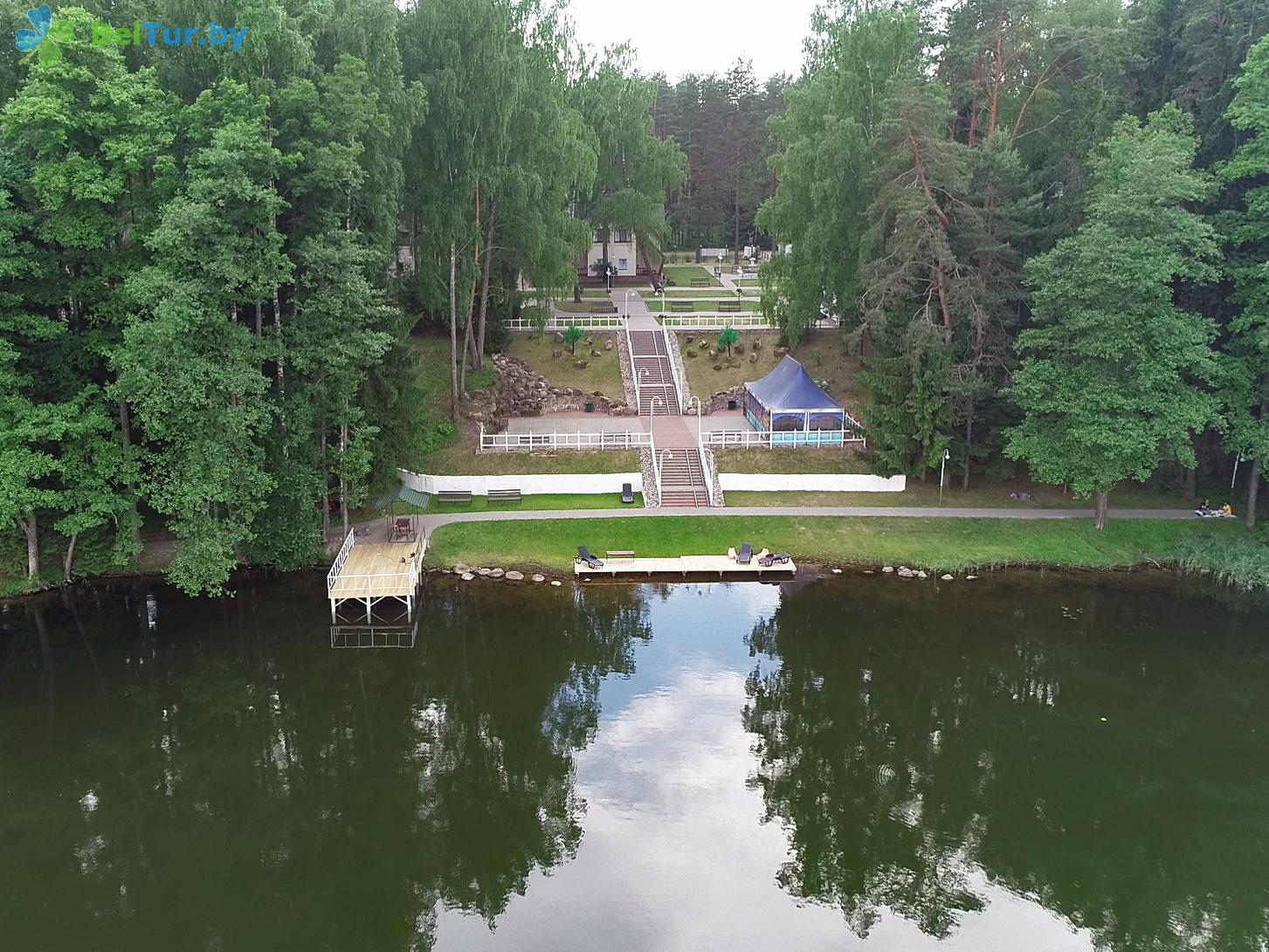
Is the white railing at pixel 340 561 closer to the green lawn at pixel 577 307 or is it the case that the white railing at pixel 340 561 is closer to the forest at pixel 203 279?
the forest at pixel 203 279

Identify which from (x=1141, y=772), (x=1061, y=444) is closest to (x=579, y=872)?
(x=1141, y=772)

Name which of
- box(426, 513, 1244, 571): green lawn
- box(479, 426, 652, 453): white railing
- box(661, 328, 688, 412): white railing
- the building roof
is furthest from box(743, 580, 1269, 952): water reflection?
box(661, 328, 688, 412): white railing

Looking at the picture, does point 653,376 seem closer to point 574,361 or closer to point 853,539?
point 574,361

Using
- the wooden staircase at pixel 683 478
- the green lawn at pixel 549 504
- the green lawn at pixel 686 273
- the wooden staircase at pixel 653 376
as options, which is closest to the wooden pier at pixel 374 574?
the green lawn at pixel 549 504

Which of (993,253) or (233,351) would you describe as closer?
(233,351)

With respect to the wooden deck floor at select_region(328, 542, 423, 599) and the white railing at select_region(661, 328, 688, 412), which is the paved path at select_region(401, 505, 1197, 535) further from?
the white railing at select_region(661, 328, 688, 412)

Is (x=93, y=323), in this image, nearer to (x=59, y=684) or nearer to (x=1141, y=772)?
(x=59, y=684)
